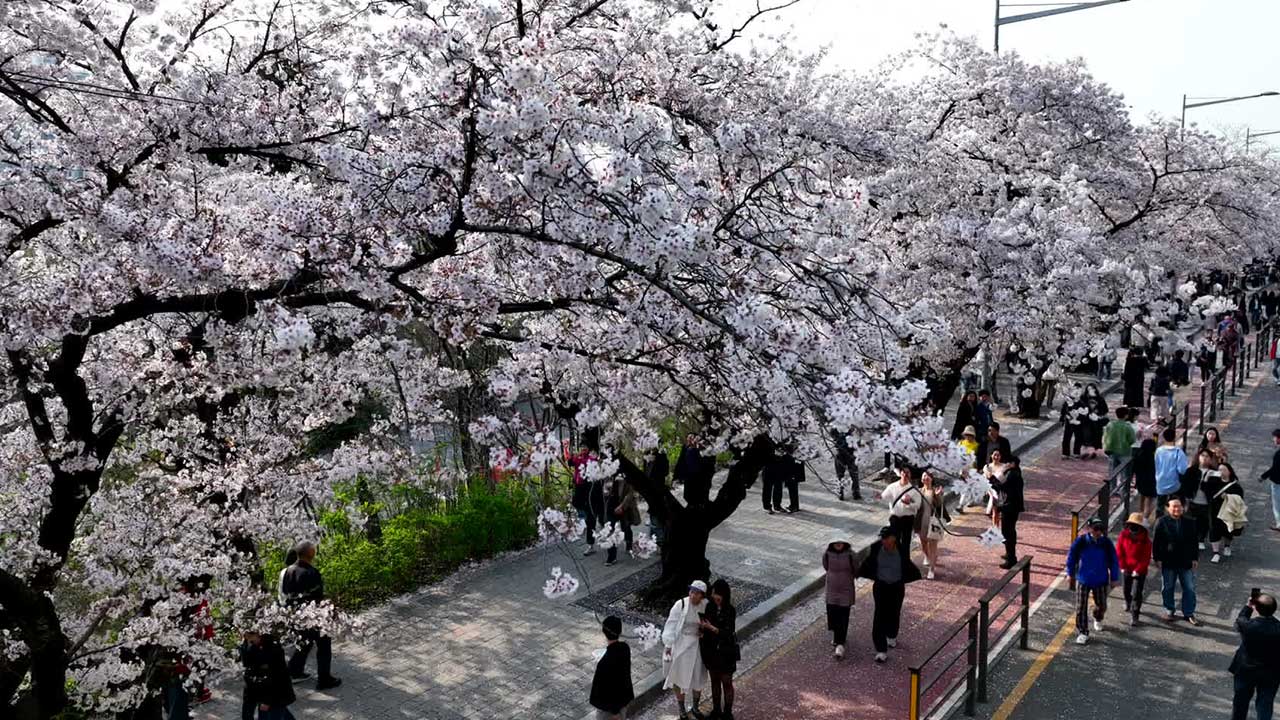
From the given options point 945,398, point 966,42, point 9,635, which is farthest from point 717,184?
point 966,42

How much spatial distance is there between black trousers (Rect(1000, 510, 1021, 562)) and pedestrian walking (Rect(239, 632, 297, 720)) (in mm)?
8904

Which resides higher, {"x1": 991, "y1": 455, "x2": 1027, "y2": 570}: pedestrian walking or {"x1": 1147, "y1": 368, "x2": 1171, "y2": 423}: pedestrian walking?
{"x1": 1147, "y1": 368, "x2": 1171, "y2": 423}: pedestrian walking

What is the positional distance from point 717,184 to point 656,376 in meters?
2.22

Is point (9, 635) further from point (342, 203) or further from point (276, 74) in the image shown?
point (276, 74)

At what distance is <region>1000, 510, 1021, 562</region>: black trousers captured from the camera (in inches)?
517

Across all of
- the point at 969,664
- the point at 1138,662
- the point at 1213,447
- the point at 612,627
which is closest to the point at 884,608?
the point at 969,664

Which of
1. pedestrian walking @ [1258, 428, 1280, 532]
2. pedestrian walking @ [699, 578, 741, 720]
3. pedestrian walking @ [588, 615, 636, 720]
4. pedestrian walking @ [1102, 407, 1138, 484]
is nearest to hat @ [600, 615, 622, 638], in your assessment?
pedestrian walking @ [588, 615, 636, 720]

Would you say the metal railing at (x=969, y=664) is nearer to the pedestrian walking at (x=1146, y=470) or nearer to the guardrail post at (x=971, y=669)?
the guardrail post at (x=971, y=669)

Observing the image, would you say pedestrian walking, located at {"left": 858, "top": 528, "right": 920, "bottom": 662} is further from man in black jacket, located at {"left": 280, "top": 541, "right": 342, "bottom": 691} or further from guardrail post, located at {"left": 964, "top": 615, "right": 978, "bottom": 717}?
man in black jacket, located at {"left": 280, "top": 541, "right": 342, "bottom": 691}

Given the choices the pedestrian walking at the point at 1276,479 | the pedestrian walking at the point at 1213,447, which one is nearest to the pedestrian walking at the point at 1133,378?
the pedestrian walking at the point at 1276,479

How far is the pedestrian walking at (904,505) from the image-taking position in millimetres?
12625

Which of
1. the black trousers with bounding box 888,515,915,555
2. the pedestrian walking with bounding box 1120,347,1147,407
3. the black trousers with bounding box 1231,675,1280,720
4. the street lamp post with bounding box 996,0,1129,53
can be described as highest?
the street lamp post with bounding box 996,0,1129,53

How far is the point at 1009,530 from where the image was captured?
13.2 meters

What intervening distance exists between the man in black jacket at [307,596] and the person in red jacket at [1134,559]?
28.7 feet
